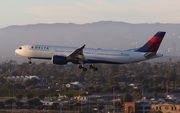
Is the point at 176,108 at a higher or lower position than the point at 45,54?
lower

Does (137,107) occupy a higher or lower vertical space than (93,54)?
lower

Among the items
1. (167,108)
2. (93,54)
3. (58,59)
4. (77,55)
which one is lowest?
(167,108)

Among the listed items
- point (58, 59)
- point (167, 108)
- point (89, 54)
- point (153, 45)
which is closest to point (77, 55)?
point (89, 54)

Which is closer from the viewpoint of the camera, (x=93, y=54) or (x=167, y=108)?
(x=93, y=54)

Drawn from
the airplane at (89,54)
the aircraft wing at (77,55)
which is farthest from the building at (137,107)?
the aircraft wing at (77,55)

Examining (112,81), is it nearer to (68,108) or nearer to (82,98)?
(82,98)

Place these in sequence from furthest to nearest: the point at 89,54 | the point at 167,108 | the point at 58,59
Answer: the point at 167,108 → the point at 89,54 → the point at 58,59

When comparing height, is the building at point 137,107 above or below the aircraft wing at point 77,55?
below

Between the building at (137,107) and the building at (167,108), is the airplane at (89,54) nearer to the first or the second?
the building at (137,107)

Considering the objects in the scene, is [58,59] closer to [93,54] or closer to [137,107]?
[93,54]

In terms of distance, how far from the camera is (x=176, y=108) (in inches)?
3578

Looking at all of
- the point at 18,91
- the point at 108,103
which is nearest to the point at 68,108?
the point at 108,103

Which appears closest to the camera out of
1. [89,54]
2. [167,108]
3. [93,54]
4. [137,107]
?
[93,54]

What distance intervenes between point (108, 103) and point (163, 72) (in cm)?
8673
